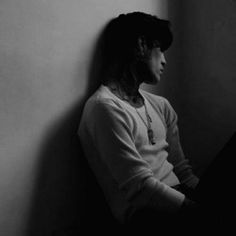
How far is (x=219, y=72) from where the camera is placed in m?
1.78

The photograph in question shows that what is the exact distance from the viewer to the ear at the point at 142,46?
1353 millimetres

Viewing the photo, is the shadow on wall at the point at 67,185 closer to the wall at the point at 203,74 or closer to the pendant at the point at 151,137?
the pendant at the point at 151,137

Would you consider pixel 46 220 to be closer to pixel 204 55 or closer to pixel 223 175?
pixel 223 175

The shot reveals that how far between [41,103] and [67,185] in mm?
284

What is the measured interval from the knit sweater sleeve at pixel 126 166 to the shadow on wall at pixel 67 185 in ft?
0.35

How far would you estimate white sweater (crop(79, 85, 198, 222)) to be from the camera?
115 centimetres

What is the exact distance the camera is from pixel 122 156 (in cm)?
114

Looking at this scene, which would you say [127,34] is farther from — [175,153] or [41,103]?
[175,153]

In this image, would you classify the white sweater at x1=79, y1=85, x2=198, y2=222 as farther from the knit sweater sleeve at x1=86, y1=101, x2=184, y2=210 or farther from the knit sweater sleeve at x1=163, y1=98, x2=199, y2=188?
the knit sweater sleeve at x1=163, y1=98, x2=199, y2=188

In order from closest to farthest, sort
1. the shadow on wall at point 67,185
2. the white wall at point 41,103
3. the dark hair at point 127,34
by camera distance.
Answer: the white wall at point 41,103 → the shadow on wall at point 67,185 → the dark hair at point 127,34

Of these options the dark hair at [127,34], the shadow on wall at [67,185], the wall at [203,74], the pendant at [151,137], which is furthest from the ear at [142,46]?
the wall at [203,74]

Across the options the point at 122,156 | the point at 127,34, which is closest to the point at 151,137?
the point at 122,156

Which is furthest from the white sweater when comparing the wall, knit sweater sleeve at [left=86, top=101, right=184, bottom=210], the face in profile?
the wall

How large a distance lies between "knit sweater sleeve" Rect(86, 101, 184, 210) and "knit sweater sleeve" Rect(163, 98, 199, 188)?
40cm
